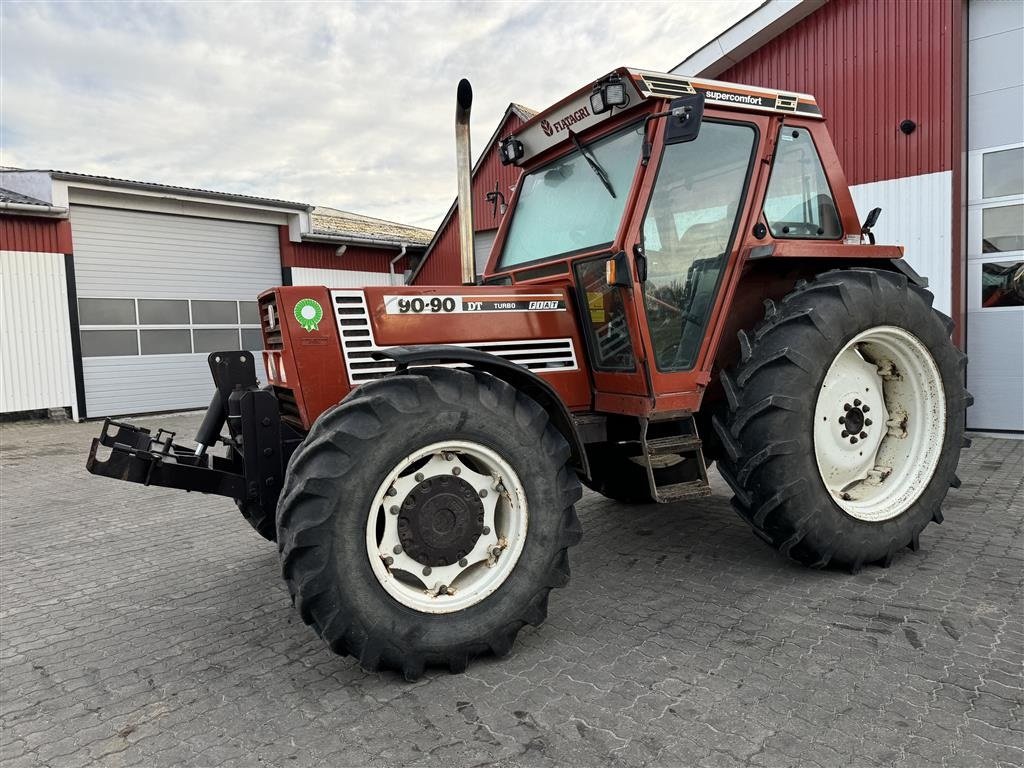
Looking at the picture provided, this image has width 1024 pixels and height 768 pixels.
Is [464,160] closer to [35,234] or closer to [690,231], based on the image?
[690,231]

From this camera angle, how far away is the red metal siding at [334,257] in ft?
50.4

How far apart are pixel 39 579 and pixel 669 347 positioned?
410 centimetres

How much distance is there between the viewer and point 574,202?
3857 millimetres

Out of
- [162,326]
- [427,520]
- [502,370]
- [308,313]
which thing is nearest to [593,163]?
[502,370]

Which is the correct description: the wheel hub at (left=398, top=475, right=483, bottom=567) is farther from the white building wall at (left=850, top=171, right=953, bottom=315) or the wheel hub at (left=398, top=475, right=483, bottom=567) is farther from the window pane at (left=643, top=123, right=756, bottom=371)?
the white building wall at (left=850, top=171, right=953, bottom=315)

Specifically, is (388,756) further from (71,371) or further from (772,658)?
(71,371)

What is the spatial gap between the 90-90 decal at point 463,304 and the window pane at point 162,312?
1205 centimetres

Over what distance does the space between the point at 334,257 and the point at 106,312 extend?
16.7 ft

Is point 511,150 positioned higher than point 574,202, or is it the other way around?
point 511,150

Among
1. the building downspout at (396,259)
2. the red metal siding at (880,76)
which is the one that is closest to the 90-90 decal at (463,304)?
the red metal siding at (880,76)

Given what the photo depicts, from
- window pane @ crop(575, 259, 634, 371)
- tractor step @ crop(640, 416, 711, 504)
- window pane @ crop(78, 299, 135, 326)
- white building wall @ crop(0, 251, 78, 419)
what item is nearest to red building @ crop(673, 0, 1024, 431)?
tractor step @ crop(640, 416, 711, 504)

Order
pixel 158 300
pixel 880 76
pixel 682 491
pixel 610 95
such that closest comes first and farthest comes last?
pixel 610 95, pixel 682 491, pixel 880 76, pixel 158 300

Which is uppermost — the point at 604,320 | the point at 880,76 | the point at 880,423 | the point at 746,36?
the point at 746,36

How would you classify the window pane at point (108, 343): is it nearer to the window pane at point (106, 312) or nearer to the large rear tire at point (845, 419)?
the window pane at point (106, 312)
